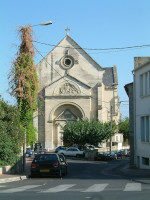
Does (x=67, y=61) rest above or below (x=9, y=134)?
above

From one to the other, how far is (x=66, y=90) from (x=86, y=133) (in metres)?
11.7

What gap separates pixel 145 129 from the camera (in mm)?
25719

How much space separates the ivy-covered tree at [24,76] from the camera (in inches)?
909

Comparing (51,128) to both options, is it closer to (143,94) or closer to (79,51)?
(79,51)

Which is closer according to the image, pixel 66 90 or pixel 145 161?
pixel 145 161

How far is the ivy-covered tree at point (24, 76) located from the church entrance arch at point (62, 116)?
122ft

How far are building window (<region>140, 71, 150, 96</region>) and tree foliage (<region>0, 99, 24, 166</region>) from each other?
850 centimetres

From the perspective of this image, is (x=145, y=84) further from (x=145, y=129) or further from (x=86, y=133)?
(x=86, y=133)

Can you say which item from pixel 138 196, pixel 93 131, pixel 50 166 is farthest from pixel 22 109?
pixel 93 131

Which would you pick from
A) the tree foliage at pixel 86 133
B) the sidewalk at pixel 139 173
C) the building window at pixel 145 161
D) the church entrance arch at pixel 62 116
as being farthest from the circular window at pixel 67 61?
the sidewalk at pixel 139 173

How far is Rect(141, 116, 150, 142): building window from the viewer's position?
2538cm

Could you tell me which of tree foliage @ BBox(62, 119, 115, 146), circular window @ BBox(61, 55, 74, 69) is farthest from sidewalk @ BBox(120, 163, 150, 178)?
circular window @ BBox(61, 55, 74, 69)

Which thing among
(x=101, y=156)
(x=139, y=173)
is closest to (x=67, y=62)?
(x=101, y=156)

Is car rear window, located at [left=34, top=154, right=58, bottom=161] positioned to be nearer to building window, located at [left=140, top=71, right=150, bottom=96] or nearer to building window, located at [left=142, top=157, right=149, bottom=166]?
building window, located at [left=142, top=157, right=149, bottom=166]
